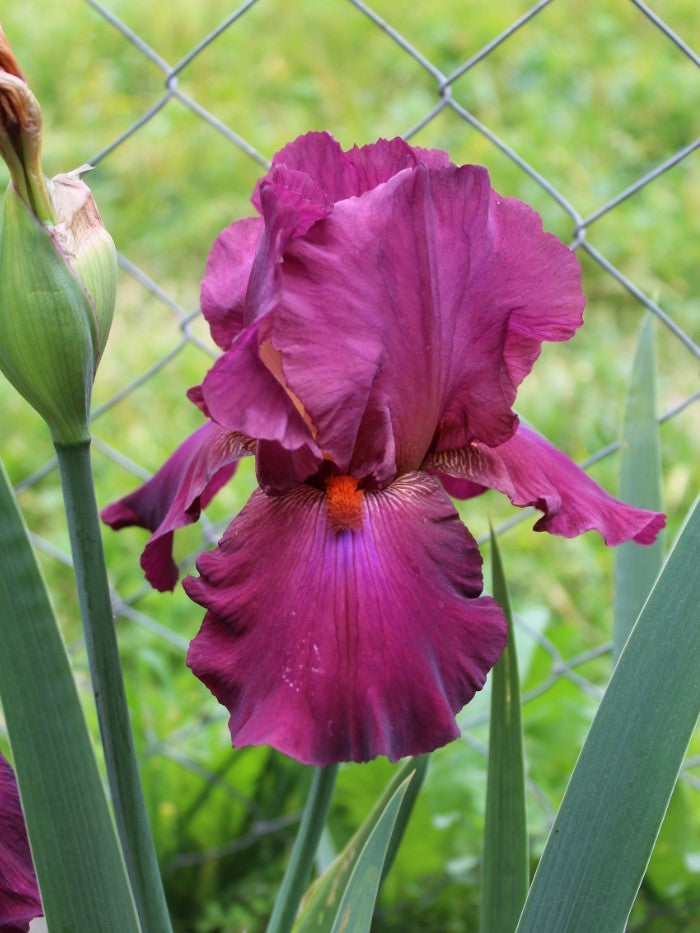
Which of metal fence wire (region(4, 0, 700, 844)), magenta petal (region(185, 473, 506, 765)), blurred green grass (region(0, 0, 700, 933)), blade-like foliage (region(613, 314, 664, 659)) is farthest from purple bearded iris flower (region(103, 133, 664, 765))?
blurred green grass (region(0, 0, 700, 933))

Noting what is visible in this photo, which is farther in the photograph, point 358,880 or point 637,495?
point 637,495

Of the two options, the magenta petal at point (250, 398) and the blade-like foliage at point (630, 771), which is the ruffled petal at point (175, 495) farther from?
the blade-like foliage at point (630, 771)

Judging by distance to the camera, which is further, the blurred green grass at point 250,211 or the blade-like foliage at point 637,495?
the blurred green grass at point 250,211

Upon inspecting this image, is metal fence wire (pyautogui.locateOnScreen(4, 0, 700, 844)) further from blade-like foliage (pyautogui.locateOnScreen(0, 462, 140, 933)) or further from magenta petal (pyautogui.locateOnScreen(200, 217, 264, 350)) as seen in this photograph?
blade-like foliage (pyautogui.locateOnScreen(0, 462, 140, 933))

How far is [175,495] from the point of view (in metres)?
0.62

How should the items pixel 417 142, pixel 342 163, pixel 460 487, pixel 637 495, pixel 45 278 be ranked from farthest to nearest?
pixel 417 142, pixel 637 495, pixel 460 487, pixel 342 163, pixel 45 278

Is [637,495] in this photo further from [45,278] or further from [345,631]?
[45,278]

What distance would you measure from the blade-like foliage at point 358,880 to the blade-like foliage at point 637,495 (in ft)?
0.65

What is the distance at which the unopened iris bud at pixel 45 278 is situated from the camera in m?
0.46

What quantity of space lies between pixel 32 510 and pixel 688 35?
5.23 feet

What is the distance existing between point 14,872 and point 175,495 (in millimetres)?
208

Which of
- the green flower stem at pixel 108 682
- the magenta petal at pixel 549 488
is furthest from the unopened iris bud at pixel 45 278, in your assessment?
the magenta petal at pixel 549 488

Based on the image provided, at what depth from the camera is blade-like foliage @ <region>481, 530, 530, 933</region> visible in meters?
0.64

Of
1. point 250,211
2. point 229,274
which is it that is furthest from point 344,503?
point 250,211
